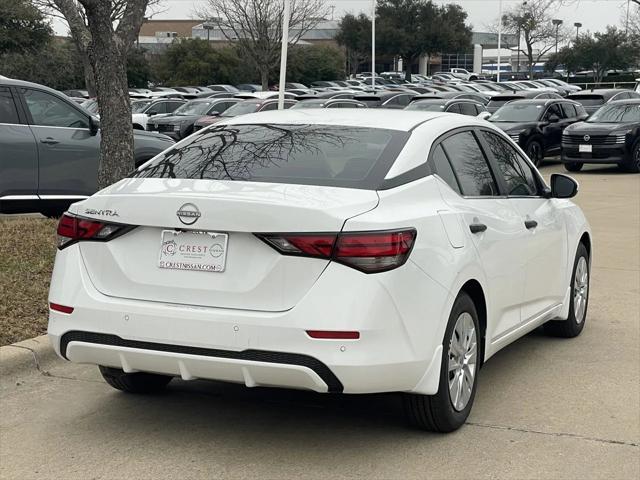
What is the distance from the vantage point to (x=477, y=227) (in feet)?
16.8

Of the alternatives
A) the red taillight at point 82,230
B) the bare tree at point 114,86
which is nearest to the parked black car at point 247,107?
the bare tree at point 114,86

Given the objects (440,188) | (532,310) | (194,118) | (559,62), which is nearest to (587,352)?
(532,310)

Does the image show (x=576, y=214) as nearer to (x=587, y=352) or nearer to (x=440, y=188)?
(x=587, y=352)

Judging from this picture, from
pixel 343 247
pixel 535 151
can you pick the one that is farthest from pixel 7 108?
pixel 535 151

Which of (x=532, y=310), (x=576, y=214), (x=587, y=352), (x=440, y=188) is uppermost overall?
(x=440, y=188)

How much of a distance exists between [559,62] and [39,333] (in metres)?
79.2

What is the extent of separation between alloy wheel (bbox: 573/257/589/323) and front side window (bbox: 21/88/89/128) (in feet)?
21.5

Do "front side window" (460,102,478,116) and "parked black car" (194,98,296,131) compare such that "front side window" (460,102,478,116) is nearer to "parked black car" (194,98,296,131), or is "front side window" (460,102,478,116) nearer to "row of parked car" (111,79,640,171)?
"row of parked car" (111,79,640,171)

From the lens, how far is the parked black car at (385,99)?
99.6 ft

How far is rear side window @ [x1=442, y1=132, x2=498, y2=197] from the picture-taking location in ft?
17.6

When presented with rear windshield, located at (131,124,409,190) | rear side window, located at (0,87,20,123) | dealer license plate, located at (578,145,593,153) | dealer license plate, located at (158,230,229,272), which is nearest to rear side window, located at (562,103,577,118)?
dealer license plate, located at (578,145,593,153)

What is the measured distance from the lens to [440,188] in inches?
196

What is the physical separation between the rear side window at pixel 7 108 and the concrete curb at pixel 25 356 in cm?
541

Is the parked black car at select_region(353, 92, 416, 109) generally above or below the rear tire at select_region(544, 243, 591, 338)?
above
